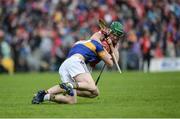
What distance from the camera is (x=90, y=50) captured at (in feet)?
54.4

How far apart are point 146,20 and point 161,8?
1.11 metres

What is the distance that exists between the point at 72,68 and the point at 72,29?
Result: 62.7ft

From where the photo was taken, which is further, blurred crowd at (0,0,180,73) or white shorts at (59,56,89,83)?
blurred crowd at (0,0,180,73)

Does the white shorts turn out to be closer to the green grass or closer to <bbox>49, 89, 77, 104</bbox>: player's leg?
<bbox>49, 89, 77, 104</bbox>: player's leg

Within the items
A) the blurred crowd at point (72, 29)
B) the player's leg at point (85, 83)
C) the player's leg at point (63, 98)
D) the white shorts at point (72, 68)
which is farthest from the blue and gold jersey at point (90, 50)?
the blurred crowd at point (72, 29)

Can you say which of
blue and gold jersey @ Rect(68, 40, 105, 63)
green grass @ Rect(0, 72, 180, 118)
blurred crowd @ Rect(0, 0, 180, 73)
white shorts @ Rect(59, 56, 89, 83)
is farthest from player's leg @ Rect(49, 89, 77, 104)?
blurred crowd @ Rect(0, 0, 180, 73)

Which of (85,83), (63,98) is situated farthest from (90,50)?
(63,98)

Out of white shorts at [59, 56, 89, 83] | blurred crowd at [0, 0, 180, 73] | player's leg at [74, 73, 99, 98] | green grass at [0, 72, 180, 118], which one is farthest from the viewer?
blurred crowd at [0, 0, 180, 73]

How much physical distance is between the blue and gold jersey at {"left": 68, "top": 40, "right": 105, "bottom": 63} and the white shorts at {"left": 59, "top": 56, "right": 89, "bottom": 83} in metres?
0.17

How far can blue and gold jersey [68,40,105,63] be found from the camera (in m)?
16.5

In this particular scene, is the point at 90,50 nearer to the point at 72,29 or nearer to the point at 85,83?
the point at 85,83

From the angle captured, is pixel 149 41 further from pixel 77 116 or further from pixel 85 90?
pixel 77 116

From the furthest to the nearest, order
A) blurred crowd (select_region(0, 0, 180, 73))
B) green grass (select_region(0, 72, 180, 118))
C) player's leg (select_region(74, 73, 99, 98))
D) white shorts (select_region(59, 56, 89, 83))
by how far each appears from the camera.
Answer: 1. blurred crowd (select_region(0, 0, 180, 73))
2. white shorts (select_region(59, 56, 89, 83))
3. player's leg (select_region(74, 73, 99, 98))
4. green grass (select_region(0, 72, 180, 118))

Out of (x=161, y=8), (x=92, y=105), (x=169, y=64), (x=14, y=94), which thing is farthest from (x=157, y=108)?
(x=161, y=8)
